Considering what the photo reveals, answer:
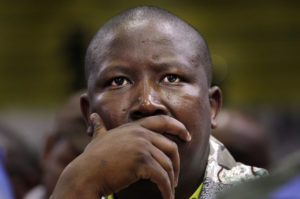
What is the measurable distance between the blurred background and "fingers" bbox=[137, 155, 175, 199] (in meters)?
5.41

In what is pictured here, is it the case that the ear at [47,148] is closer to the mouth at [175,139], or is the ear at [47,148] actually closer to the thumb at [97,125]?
the thumb at [97,125]

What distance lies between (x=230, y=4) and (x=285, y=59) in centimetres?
98

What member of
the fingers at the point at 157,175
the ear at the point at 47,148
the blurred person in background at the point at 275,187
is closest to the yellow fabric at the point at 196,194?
the fingers at the point at 157,175

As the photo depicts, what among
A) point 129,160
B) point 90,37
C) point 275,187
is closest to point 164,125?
point 129,160

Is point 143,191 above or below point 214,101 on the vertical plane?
below

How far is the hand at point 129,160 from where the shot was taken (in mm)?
1812

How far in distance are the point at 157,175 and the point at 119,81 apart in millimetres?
447

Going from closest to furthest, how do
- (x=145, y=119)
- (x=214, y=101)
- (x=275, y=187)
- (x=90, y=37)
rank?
1. (x=275, y=187)
2. (x=145, y=119)
3. (x=214, y=101)
4. (x=90, y=37)

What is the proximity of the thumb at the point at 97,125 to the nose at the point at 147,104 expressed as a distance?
0.47 ft

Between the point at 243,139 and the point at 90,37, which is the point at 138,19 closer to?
the point at 243,139

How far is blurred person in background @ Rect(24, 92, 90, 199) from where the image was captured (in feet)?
12.0

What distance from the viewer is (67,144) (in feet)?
12.2

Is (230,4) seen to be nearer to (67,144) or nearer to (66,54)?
(66,54)

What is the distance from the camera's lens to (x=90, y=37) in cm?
729
